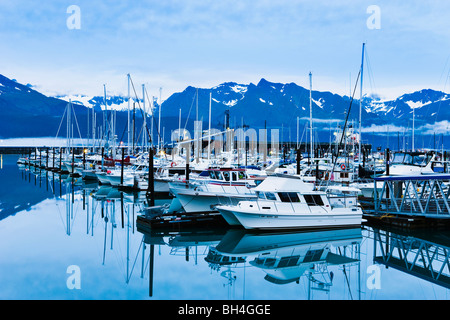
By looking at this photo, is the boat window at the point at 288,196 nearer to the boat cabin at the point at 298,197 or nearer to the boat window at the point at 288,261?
the boat cabin at the point at 298,197

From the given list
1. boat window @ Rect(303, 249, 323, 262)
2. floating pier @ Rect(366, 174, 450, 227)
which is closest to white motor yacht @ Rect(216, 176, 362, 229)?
boat window @ Rect(303, 249, 323, 262)

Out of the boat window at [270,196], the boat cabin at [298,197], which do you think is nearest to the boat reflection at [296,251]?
the boat cabin at [298,197]

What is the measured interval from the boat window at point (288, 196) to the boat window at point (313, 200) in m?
0.69

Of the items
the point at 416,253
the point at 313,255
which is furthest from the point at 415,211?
the point at 313,255

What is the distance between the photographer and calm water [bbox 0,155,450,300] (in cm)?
1786

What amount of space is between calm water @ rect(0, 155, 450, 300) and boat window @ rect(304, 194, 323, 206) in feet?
5.82

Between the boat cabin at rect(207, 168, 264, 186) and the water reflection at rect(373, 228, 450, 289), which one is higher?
the boat cabin at rect(207, 168, 264, 186)

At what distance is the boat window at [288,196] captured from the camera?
27.2 meters

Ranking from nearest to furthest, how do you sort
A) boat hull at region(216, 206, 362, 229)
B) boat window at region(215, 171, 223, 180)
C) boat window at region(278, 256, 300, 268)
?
boat window at region(278, 256, 300, 268), boat hull at region(216, 206, 362, 229), boat window at region(215, 171, 223, 180)

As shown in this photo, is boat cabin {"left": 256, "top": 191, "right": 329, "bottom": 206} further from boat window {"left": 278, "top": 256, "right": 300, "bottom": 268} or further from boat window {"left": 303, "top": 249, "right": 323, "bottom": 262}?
boat window {"left": 278, "top": 256, "right": 300, "bottom": 268}

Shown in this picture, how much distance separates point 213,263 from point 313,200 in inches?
347

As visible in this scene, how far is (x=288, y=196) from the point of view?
89.5ft

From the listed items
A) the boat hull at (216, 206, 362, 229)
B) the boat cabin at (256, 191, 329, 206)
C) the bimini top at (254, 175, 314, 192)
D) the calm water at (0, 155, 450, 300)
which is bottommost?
the calm water at (0, 155, 450, 300)

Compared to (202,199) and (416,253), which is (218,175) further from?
(416,253)
